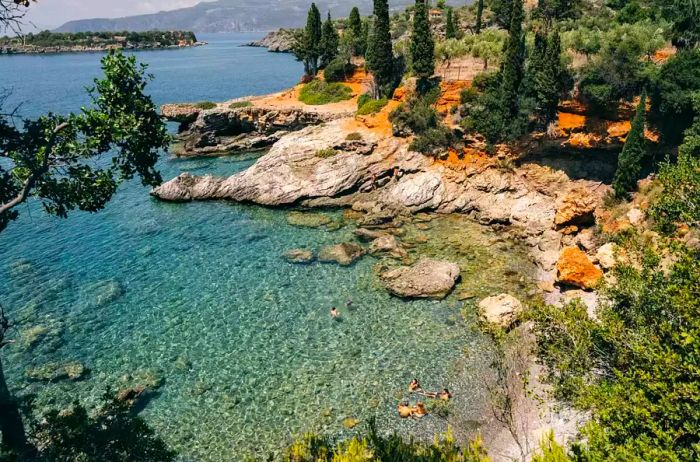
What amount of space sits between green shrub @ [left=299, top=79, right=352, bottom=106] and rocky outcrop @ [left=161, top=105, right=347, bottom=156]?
5194mm

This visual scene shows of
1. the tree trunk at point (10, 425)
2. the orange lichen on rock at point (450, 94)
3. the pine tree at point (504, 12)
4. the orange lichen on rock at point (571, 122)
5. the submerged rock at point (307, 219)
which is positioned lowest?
the submerged rock at point (307, 219)

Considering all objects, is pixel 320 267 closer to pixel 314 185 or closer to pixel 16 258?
pixel 314 185

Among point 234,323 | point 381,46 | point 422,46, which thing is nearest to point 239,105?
point 381,46

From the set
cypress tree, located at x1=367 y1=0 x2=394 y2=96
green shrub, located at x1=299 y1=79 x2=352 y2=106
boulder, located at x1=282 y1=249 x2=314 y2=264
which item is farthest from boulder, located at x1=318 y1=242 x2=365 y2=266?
green shrub, located at x1=299 y1=79 x2=352 y2=106

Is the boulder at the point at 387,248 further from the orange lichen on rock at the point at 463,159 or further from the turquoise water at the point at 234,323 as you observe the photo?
the orange lichen on rock at the point at 463,159

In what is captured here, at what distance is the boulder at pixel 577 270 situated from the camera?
28297 millimetres

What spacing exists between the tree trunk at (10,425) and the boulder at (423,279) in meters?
20.3

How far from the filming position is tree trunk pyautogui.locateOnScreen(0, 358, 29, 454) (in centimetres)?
1419

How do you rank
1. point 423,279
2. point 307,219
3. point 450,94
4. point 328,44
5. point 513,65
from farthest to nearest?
1. point 328,44
2. point 450,94
3. point 307,219
4. point 513,65
5. point 423,279

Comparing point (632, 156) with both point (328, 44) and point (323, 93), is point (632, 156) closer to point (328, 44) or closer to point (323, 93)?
point (323, 93)

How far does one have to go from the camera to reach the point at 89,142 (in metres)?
13.0

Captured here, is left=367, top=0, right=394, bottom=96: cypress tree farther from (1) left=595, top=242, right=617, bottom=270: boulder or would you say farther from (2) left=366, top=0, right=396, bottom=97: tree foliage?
(1) left=595, top=242, right=617, bottom=270: boulder

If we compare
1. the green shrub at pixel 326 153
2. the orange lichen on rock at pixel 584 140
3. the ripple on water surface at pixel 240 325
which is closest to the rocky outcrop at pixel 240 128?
the green shrub at pixel 326 153

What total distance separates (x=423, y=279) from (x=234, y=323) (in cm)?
1223
